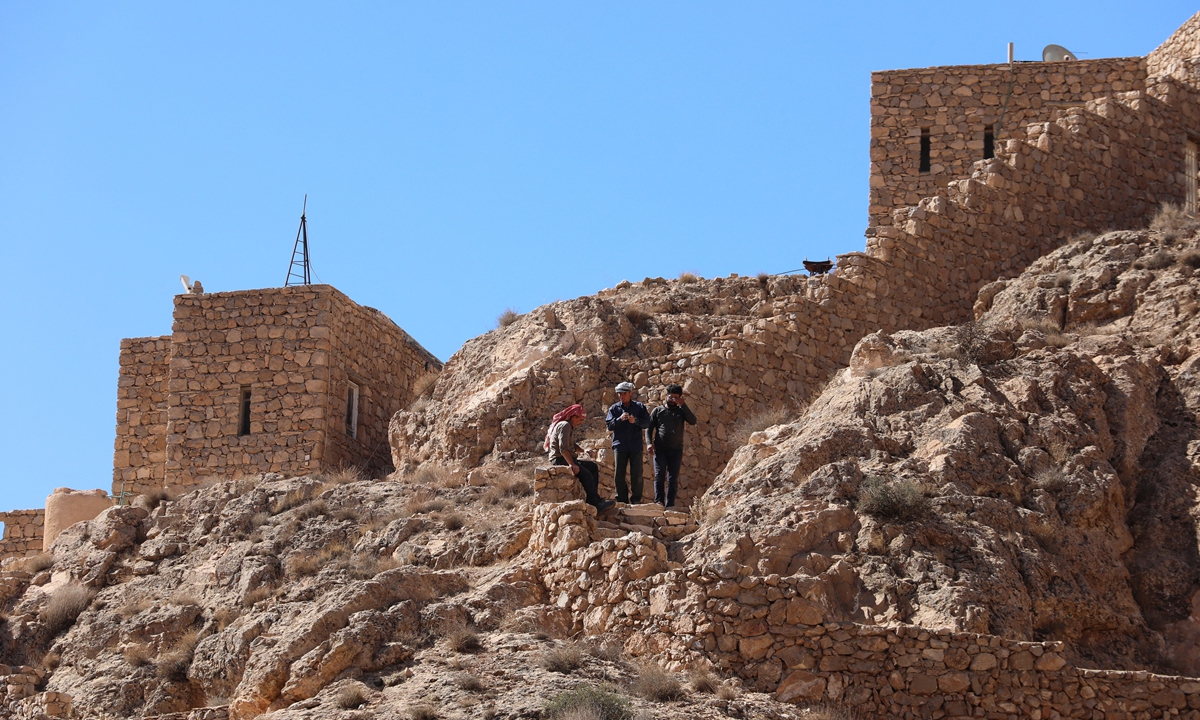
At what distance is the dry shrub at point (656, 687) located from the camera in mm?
10992

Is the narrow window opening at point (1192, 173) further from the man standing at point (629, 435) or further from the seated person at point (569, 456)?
the seated person at point (569, 456)

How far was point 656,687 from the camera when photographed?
11.0 meters

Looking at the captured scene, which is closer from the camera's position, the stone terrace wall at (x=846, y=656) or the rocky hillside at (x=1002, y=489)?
the stone terrace wall at (x=846, y=656)

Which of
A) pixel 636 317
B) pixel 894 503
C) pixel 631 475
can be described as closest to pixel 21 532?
pixel 636 317

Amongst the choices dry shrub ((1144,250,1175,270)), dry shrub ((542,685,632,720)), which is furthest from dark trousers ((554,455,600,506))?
dry shrub ((1144,250,1175,270))

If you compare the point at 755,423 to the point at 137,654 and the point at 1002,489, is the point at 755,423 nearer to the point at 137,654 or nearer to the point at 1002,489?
the point at 1002,489

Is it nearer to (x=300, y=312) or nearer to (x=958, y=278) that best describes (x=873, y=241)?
(x=958, y=278)

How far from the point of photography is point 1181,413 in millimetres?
14195

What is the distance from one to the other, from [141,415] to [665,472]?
32.2 feet

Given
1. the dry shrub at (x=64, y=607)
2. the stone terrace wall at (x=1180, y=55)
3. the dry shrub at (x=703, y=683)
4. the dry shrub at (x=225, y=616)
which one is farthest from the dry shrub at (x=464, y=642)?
the stone terrace wall at (x=1180, y=55)

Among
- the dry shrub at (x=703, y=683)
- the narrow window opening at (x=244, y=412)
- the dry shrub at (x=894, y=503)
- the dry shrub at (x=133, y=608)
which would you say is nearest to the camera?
the dry shrub at (x=703, y=683)

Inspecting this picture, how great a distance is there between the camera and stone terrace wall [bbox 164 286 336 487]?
19875mm

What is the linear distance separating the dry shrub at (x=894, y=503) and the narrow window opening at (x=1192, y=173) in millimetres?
9671

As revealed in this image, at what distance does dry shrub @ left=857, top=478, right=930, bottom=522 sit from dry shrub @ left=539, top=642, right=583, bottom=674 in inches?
107
